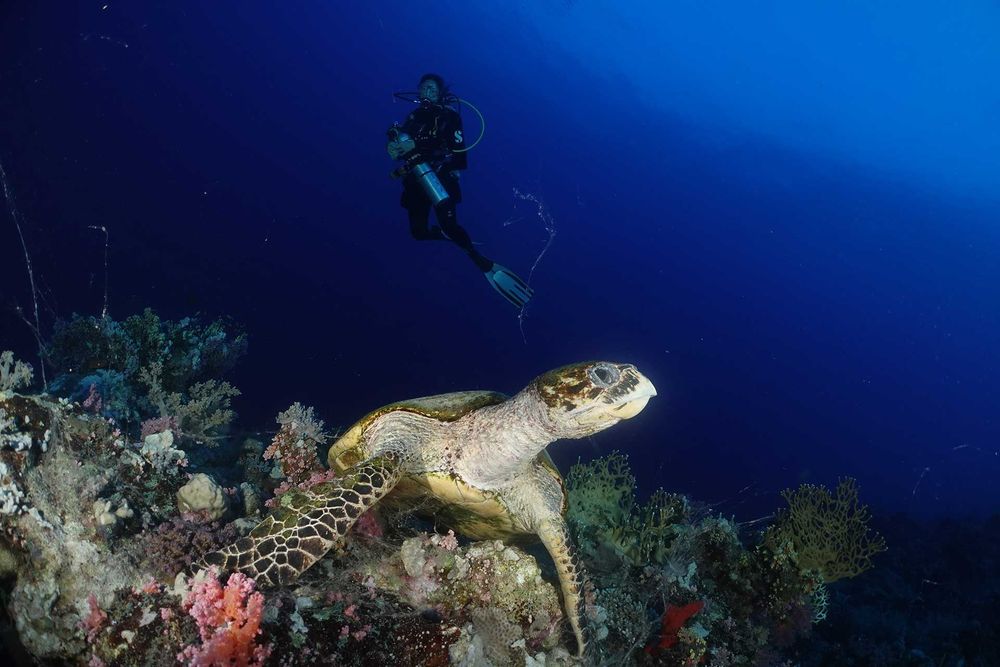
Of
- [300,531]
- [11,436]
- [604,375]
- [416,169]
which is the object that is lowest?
[300,531]

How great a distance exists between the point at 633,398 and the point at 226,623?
243 cm

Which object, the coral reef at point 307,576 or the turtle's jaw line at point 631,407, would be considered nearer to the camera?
the coral reef at point 307,576

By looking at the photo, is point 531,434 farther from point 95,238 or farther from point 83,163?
point 83,163

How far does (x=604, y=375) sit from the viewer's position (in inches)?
128

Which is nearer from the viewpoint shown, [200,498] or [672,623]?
[200,498]

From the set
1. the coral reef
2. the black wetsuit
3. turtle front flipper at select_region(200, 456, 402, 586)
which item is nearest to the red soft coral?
the coral reef

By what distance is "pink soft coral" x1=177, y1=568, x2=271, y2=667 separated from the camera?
207 cm

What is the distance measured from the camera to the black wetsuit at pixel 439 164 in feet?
33.4

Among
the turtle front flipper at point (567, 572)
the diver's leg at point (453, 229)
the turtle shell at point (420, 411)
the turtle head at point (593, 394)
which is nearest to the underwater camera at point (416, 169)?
the diver's leg at point (453, 229)

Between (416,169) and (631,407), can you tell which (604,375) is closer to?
(631,407)

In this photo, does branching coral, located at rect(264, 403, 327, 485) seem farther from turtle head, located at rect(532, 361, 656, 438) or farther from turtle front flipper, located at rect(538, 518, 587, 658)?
turtle head, located at rect(532, 361, 656, 438)

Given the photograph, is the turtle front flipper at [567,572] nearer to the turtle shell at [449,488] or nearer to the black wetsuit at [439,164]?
the turtle shell at [449,488]

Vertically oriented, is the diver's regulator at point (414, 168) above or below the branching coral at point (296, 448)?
above

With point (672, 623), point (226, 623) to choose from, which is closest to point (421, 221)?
point (672, 623)
